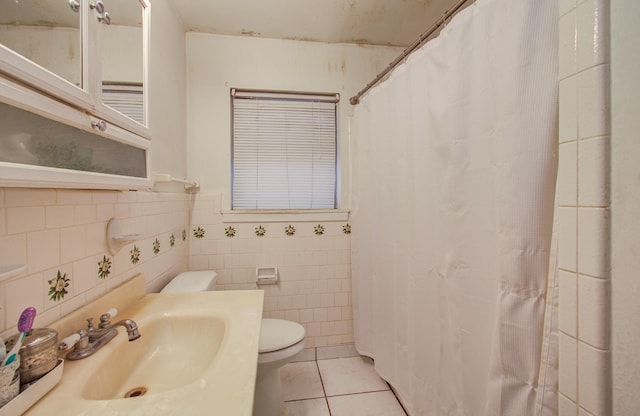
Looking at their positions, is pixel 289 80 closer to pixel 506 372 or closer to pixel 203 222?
pixel 203 222

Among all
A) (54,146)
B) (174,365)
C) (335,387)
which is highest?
(54,146)

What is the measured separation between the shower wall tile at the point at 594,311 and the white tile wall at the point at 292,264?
149 cm

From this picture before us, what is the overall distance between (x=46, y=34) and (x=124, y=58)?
0.36 m

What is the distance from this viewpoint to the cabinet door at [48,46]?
1.47 feet

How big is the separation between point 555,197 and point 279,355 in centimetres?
131

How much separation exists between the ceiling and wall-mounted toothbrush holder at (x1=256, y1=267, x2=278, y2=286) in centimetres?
168

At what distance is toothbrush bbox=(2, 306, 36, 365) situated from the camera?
47cm

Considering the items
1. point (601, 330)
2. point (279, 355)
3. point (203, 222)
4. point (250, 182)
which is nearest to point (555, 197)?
point (601, 330)

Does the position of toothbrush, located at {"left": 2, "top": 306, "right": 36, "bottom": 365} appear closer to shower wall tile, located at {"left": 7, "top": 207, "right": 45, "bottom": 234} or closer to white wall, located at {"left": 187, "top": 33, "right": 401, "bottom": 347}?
shower wall tile, located at {"left": 7, "top": 207, "right": 45, "bottom": 234}

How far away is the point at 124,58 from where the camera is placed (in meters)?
0.88

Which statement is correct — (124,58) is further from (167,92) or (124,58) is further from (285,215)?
(285,215)

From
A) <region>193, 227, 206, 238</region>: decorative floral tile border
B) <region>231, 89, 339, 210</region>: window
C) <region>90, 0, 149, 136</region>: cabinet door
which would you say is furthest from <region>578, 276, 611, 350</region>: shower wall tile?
<region>193, 227, 206, 238</region>: decorative floral tile border

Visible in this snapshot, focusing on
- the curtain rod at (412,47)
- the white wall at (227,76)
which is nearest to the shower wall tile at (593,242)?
the curtain rod at (412,47)

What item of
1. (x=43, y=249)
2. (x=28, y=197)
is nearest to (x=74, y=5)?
(x=28, y=197)
